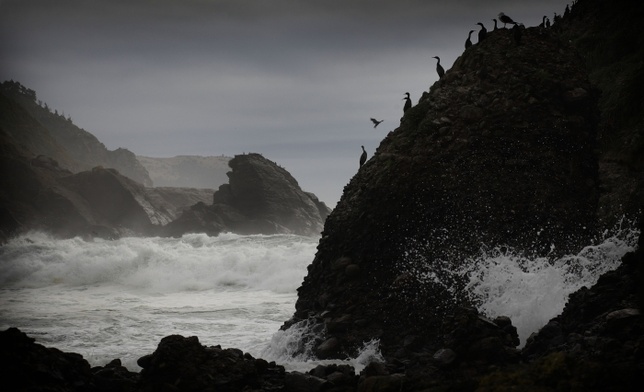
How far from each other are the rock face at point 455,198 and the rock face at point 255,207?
56.3m

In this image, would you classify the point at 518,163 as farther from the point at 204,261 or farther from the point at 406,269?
the point at 204,261

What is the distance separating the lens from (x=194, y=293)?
28.5m

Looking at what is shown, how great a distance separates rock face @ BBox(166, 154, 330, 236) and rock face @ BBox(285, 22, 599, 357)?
2215 inches

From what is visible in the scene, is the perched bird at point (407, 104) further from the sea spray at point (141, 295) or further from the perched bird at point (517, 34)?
the sea spray at point (141, 295)

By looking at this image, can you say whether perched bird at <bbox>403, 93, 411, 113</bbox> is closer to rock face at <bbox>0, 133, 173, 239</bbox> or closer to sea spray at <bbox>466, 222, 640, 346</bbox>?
sea spray at <bbox>466, 222, 640, 346</bbox>

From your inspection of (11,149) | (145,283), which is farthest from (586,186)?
(11,149)

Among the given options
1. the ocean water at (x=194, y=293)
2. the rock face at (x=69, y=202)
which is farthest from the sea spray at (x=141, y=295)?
the rock face at (x=69, y=202)

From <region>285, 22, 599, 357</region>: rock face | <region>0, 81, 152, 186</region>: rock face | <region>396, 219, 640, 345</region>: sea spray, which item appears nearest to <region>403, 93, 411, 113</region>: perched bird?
<region>285, 22, 599, 357</region>: rock face

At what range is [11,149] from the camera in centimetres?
7356

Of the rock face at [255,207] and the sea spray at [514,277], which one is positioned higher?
the rock face at [255,207]

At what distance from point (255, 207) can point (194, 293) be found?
1836 inches

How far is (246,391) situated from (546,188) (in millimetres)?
9336

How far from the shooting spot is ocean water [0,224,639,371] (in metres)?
12.5

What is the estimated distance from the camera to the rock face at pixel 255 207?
2859 inches
